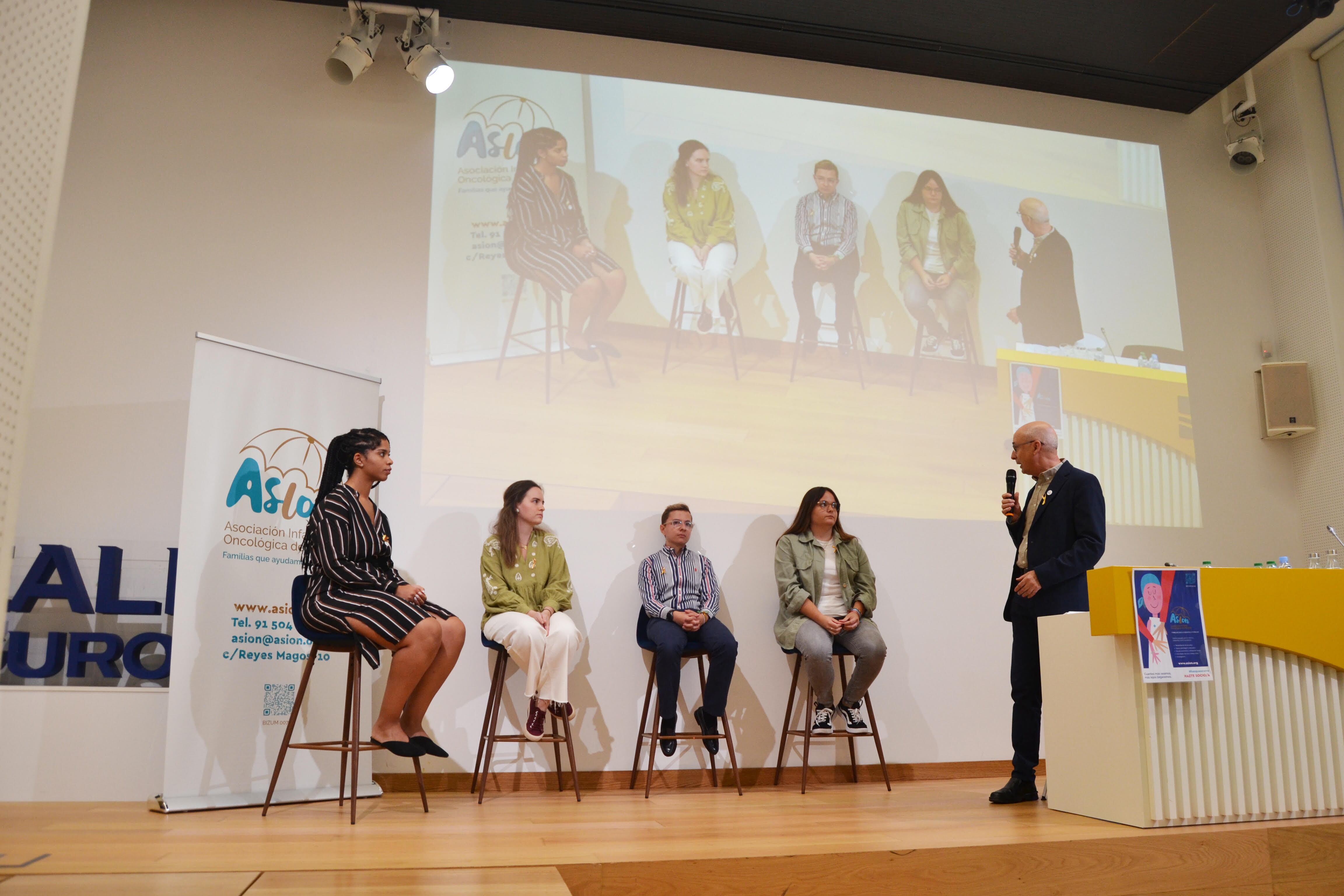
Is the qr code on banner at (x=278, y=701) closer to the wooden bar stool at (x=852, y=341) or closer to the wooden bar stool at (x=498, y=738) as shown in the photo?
the wooden bar stool at (x=498, y=738)

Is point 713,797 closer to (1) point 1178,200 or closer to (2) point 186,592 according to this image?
(2) point 186,592

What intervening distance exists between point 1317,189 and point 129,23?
629 centimetres

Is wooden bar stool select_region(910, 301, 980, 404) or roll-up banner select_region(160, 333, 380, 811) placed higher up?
wooden bar stool select_region(910, 301, 980, 404)

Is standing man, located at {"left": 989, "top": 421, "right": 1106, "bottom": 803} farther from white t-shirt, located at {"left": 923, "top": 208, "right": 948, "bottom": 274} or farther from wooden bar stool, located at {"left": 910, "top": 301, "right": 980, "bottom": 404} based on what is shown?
white t-shirt, located at {"left": 923, "top": 208, "right": 948, "bottom": 274}

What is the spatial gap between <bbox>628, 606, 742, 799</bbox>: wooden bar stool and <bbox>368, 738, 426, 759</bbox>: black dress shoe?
996mm

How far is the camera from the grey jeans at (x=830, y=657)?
3971mm

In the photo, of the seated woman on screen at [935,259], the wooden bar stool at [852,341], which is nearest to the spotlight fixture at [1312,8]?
the seated woman on screen at [935,259]

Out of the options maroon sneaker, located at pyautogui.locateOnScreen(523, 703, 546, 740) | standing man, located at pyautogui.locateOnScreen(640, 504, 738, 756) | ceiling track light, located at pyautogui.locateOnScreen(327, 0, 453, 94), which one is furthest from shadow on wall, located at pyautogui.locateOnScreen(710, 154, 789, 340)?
maroon sneaker, located at pyautogui.locateOnScreen(523, 703, 546, 740)

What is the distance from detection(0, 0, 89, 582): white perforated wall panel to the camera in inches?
61.8

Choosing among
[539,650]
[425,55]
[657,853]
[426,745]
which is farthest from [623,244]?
[657,853]

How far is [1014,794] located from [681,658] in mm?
1400

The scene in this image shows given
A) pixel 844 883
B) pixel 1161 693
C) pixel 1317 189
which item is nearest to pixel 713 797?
pixel 844 883

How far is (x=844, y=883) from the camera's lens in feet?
7.47

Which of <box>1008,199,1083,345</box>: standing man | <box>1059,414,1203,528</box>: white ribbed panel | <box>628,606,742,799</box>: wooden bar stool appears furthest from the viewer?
<box>1008,199,1083,345</box>: standing man
